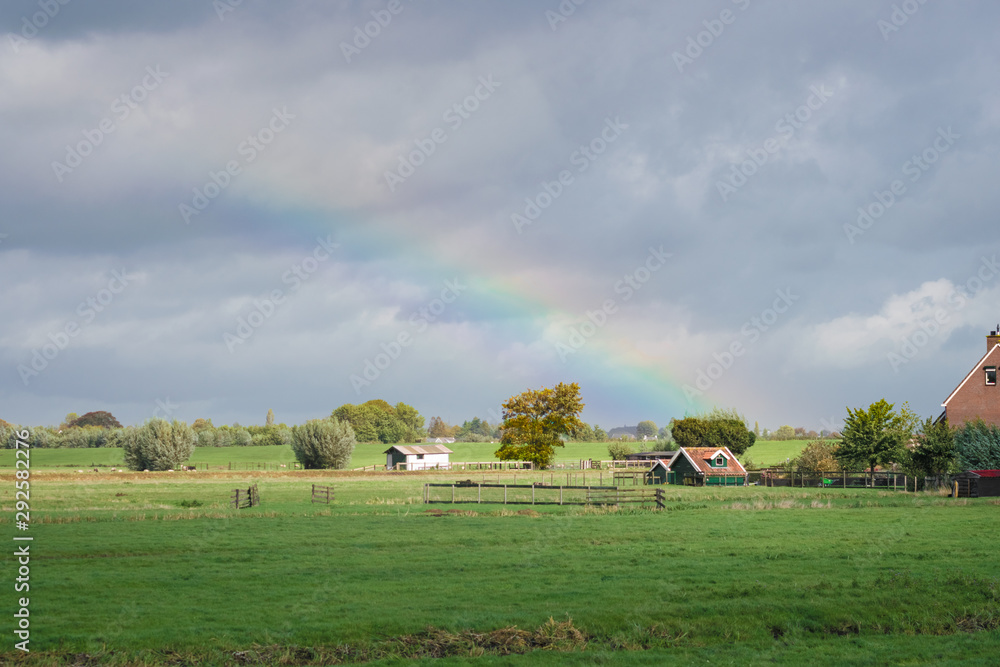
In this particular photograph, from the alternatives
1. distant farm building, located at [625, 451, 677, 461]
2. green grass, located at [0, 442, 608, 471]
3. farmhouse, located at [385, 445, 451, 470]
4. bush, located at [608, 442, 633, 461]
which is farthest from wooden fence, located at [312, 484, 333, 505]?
green grass, located at [0, 442, 608, 471]

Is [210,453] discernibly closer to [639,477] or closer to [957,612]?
[639,477]

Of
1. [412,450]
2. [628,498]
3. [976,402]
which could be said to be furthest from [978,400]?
[412,450]

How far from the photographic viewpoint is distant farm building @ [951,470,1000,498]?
5853cm

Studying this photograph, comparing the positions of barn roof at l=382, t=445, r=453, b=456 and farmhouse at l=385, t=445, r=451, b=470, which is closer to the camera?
farmhouse at l=385, t=445, r=451, b=470

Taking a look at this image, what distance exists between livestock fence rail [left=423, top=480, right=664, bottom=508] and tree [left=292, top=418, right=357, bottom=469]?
184 feet

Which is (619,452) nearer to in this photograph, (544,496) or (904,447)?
(904,447)

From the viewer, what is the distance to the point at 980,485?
5872 centimetres

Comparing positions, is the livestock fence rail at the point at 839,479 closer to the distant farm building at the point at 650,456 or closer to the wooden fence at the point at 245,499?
the distant farm building at the point at 650,456

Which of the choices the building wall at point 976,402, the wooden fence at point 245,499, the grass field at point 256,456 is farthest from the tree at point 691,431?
the wooden fence at point 245,499

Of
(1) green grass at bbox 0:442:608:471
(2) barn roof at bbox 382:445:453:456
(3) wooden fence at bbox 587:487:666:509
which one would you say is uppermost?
(3) wooden fence at bbox 587:487:666:509

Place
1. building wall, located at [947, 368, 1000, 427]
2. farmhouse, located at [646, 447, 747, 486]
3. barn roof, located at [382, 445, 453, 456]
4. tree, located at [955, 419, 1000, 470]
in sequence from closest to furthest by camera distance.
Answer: tree, located at [955, 419, 1000, 470] → building wall, located at [947, 368, 1000, 427] → farmhouse, located at [646, 447, 747, 486] → barn roof, located at [382, 445, 453, 456]

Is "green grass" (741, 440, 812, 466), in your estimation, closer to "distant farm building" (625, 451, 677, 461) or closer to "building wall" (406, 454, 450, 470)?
"distant farm building" (625, 451, 677, 461)

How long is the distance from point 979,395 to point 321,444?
85.2m

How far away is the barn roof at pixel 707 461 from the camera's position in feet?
277
